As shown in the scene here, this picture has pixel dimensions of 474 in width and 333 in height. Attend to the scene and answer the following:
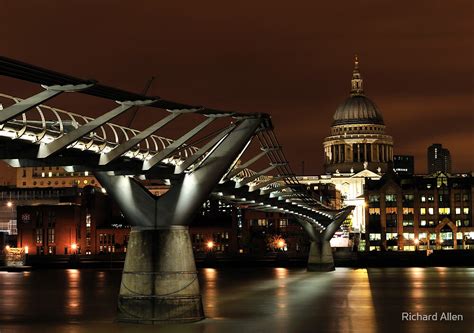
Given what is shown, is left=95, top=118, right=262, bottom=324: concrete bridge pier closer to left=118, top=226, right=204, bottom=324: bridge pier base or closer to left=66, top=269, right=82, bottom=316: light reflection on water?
left=118, top=226, right=204, bottom=324: bridge pier base

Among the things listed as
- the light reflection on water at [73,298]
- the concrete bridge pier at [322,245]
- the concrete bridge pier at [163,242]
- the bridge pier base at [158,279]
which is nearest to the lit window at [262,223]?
the concrete bridge pier at [322,245]

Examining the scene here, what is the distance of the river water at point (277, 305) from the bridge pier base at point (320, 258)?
21379 mm

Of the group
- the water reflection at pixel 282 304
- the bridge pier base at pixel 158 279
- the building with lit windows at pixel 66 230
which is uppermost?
the building with lit windows at pixel 66 230

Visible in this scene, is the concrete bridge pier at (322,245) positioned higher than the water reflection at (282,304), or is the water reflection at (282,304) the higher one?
the concrete bridge pier at (322,245)

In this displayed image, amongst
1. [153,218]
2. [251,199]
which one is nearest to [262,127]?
[153,218]

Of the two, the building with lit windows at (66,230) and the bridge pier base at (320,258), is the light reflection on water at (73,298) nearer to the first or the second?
the bridge pier base at (320,258)

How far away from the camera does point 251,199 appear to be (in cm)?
7750

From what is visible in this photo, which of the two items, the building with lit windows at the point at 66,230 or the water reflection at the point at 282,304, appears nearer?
the water reflection at the point at 282,304

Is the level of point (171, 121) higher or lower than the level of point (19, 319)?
higher

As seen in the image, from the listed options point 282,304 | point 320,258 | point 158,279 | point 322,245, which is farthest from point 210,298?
point 322,245

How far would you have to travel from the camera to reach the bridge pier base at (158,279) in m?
46.2

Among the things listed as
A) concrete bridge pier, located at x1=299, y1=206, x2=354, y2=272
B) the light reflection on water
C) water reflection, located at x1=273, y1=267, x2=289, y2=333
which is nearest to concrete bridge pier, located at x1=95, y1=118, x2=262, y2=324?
water reflection, located at x1=273, y1=267, x2=289, y2=333

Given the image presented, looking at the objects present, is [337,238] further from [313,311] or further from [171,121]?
[171,121]

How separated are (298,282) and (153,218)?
52.9 m
